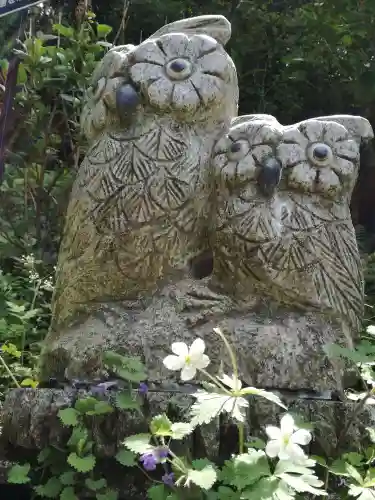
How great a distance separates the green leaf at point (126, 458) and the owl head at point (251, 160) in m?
0.63

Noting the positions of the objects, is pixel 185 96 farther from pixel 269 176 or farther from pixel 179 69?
pixel 269 176

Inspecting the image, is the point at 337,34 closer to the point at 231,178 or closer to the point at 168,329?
the point at 231,178

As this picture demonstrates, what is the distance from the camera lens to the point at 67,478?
1280 mm

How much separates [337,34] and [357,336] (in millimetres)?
2051

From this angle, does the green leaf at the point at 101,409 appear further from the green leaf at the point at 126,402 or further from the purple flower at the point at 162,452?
the purple flower at the point at 162,452

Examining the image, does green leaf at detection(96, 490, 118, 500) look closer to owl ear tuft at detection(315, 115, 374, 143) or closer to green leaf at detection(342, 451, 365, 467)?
green leaf at detection(342, 451, 365, 467)

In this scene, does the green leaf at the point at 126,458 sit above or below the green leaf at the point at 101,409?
below

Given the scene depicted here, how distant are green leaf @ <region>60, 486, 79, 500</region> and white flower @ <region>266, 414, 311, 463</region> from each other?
15.7 inches

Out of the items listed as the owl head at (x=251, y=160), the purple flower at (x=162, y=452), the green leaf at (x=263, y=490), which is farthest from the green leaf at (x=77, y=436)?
the owl head at (x=251, y=160)

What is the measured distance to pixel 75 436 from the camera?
1275mm

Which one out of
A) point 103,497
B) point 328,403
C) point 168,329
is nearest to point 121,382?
point 168,329

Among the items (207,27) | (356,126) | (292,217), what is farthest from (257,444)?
(207,27)

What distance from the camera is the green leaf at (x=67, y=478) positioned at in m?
1.27

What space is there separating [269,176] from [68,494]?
75 cm
